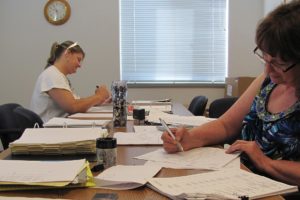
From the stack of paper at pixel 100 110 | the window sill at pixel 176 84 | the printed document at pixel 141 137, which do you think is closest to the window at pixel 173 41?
the window sill at pixel 176 84

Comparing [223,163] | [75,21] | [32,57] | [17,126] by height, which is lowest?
[17,126]

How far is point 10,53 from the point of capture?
4.23 m

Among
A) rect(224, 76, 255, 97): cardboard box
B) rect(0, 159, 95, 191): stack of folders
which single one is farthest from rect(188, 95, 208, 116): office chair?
rect(0, 159, 95, 191): stack of folders

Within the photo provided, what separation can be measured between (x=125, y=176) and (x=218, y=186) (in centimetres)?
22

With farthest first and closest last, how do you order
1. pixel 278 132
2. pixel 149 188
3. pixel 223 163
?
pixel 278 132, pixel 223 163, pixel 149 188

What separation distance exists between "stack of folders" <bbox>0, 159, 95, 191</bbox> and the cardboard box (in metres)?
3.03

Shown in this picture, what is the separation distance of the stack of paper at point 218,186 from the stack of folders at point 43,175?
0.16 metres

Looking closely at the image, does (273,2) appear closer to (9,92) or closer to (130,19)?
(130,19)

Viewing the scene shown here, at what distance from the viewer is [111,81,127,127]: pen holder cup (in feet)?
5.81

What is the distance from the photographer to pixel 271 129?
127 cm

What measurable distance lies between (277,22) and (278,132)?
363 millimetres

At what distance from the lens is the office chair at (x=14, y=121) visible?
2.17 metres

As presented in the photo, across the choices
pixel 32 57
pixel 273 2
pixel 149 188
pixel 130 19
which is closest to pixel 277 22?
pixel 149 188

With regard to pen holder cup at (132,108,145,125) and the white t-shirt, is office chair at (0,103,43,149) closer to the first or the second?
the white t-shirt
